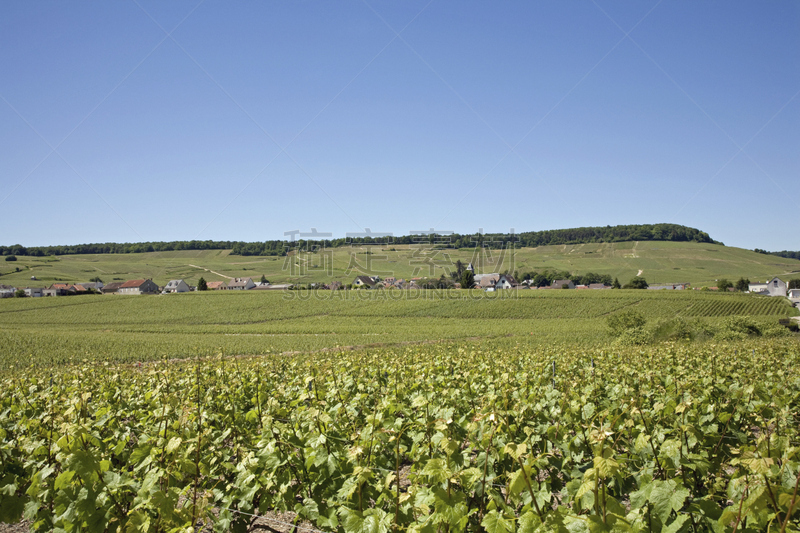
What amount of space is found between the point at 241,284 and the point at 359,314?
7736 centimetres

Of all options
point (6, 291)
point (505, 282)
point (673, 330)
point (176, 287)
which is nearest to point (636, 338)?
point (673, 330)

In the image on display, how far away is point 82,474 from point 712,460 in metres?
5.94

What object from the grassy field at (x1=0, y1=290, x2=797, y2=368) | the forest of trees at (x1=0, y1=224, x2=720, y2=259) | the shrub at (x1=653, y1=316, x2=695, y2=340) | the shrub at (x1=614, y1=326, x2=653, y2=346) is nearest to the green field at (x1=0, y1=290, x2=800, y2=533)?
the shrub at (x1=614, y1=326, x2=653, y2=346)

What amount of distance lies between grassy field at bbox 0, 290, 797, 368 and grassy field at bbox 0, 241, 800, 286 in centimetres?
4910

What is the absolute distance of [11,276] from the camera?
124 meters

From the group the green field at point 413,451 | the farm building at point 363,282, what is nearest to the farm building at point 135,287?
the farm building at point 363,282

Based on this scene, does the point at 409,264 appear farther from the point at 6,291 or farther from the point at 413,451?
the point at 413,451

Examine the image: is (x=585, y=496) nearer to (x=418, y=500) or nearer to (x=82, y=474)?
(x=418, y=500)

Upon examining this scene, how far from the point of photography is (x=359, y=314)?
6788 cm

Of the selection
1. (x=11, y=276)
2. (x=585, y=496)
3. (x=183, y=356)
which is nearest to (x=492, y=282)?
(x=183, y=356)

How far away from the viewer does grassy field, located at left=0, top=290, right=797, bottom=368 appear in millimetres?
48719

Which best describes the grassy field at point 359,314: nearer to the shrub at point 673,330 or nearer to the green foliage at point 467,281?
the shrub at point 673,330

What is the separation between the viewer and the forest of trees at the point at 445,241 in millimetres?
177125

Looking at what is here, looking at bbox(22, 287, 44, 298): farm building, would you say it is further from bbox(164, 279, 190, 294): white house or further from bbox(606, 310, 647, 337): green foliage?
bbox(606, 310, 647, 337): green foliage
